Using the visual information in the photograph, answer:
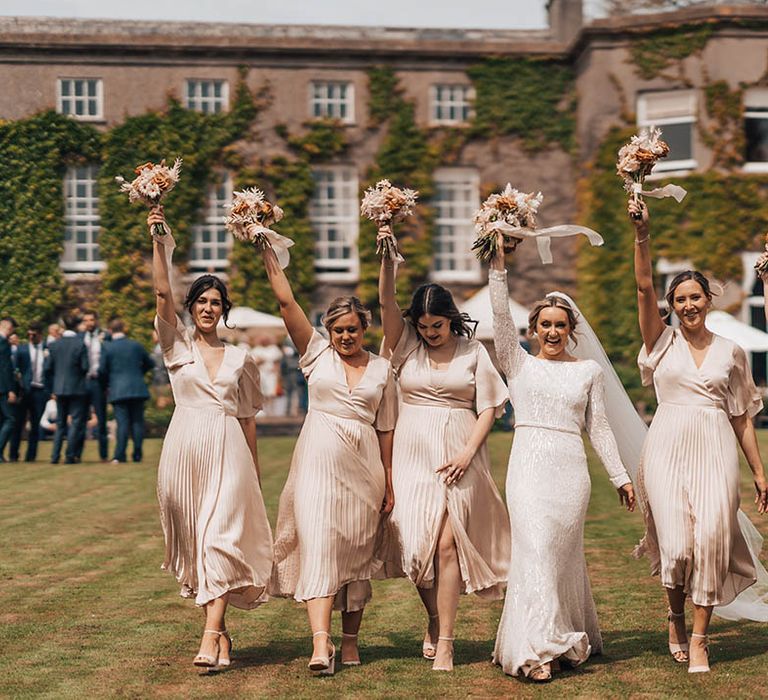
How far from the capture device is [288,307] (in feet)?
24.0

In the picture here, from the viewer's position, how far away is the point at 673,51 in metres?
29.3

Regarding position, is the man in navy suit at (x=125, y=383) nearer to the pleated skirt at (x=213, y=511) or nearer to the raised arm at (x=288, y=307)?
the raised arm at (x=288, y=307)

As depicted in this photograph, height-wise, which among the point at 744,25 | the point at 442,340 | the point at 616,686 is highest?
the point at 744,25

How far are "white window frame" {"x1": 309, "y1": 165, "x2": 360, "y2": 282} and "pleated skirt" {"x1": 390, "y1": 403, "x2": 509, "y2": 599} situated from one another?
2435 cm

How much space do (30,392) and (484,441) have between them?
13.1 m

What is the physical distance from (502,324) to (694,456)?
1.19 metres

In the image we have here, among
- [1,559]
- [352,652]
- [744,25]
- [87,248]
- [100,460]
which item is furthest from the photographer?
[87,248]

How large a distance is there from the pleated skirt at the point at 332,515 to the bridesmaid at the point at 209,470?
17 centimetres

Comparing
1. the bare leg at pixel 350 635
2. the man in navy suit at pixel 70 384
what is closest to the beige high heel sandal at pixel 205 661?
the bare leg at pixel 350 635

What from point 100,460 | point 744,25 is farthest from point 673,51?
point 100,460

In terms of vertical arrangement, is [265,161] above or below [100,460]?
above

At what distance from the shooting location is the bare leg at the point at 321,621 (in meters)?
6.84

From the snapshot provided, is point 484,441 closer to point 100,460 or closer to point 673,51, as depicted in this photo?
point 100,460

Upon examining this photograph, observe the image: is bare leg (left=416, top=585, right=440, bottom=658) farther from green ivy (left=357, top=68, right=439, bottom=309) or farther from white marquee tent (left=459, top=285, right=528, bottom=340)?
green ivy (left=357, top=68, right=439, bottom=309)
